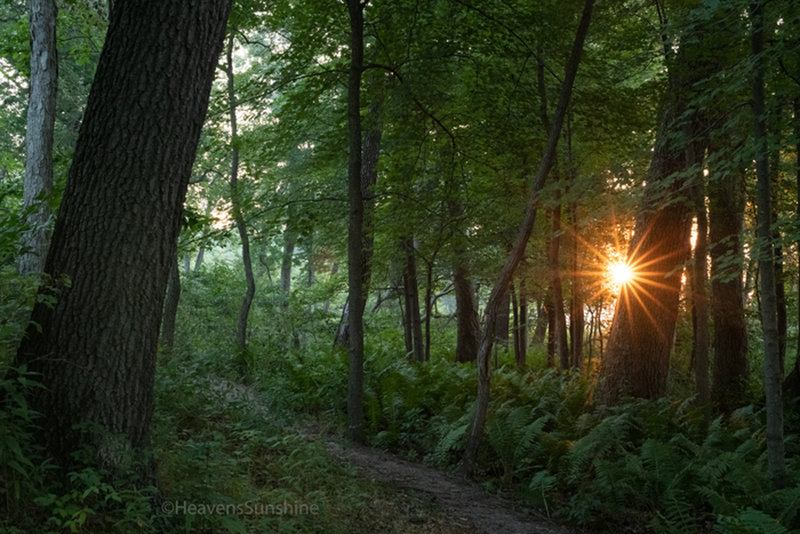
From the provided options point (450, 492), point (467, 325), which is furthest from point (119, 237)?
point (467, 325)

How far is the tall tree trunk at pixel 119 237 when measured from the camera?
3234 mm

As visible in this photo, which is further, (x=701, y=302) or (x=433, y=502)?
(x=701, y=302)

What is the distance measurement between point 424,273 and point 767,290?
979cm

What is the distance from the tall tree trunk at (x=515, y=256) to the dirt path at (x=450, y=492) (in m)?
0.52

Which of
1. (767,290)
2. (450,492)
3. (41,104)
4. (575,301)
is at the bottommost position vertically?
(450,492)

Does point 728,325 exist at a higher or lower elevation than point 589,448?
higher

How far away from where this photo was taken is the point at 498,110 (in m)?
8.77

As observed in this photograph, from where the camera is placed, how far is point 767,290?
4875mm

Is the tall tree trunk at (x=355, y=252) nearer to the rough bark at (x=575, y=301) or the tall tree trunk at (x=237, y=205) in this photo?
the tall tree trunk at (x=237, y=205)

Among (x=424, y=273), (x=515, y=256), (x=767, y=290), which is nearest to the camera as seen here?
(x=767, y=290)

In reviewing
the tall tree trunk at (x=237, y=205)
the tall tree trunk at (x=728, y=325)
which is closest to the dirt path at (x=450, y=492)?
the tall tree trunk at (x=237, y=205)

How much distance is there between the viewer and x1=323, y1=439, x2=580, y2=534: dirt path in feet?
17.4

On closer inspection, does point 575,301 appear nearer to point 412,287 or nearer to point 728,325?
point 728,325

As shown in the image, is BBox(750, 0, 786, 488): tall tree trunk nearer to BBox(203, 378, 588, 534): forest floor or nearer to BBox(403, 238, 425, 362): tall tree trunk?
BBox(203, 378, 588, 534): forest floor
